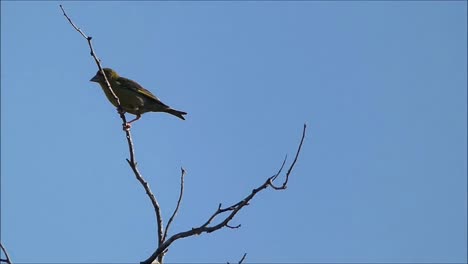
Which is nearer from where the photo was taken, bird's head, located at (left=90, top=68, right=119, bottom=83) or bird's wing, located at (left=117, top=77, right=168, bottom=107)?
bird's wing, located at (left=117, top=77, right=168, bottom=107)

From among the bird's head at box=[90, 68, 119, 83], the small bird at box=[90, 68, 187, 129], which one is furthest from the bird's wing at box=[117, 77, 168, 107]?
the bird's head at box=[90, 68, 119, 83]

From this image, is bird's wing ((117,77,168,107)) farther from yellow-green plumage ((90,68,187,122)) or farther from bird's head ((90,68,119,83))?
bird's head ((90,68,119,83))

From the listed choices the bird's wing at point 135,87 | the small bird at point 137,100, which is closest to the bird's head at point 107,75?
→ the small bird at point 137,100

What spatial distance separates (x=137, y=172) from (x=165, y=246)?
1.14 m

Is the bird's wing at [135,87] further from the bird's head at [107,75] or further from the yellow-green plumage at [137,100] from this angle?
the bird's head at [107,75]

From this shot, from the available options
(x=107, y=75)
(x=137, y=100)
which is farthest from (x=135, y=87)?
(x=107, y=75)

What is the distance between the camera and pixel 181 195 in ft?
17.1

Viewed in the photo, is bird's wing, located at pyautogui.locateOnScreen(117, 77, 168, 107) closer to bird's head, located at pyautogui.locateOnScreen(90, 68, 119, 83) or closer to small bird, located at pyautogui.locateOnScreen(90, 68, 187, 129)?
small bird, located at pyautogui.locateOnScreen(90, 68, 187, 129)

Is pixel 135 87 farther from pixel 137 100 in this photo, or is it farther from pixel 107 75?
pixel 107 75

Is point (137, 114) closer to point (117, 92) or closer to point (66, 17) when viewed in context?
point (117, 92)

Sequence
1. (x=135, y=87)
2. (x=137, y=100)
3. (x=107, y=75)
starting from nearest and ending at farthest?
(x=137, y=100) < (x=135, y=87) < (x=107, y=75)

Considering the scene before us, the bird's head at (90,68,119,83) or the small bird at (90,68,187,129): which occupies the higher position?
the bird's head at (90,68,119,83)

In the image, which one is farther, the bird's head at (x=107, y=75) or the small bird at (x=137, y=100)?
the bird's head at (x=107, y=75)

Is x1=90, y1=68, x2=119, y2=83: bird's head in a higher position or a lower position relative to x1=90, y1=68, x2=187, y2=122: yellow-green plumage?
higher
